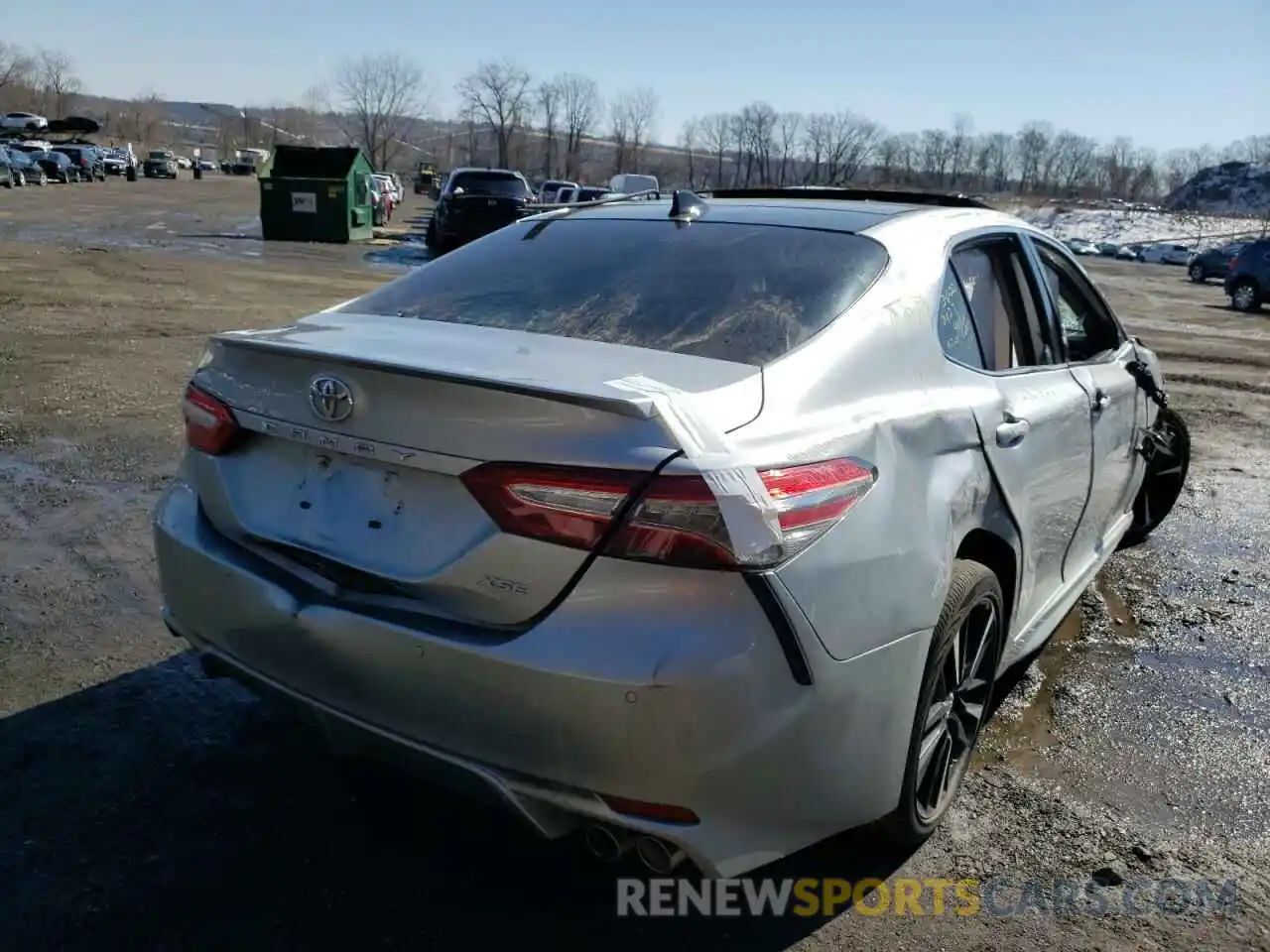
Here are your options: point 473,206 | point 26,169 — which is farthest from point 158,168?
point 473,206

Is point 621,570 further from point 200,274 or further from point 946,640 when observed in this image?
point 200,274

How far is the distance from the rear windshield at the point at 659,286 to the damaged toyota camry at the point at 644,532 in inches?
0.5

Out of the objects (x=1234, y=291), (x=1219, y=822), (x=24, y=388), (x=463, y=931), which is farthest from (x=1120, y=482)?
(x=1234, y=291)

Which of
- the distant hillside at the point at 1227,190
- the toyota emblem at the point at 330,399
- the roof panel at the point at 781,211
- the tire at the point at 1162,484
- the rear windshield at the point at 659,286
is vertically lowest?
the tire at the point at 1162,484

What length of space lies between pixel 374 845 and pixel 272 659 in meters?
0.59

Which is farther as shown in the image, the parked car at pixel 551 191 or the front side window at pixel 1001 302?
the parked car at pixel 551 191

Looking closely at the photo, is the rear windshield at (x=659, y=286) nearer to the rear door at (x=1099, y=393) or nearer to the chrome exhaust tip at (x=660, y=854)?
the chrome exhaust tip at (x=660, y=854)

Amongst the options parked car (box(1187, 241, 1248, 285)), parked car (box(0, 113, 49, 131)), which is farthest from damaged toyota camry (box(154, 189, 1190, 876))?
parked car (box(0, 113, 49, 131))

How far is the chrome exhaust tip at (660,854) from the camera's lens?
221 centimetres

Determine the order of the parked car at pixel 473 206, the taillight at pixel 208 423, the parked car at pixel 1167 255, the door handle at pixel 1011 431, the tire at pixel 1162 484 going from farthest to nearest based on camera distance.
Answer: the parked car at pixel 1167 255 < the parked car at pixel 473 206 < the tire at pixel 1162 484 < the door handle at pixel 1011 431 < the taillight at pixel 208 423

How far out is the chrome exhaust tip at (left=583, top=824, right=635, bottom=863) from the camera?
2.23 metres

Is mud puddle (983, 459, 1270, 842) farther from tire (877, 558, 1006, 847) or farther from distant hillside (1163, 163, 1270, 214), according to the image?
distant hillside (1163, 163, 1270, 214)

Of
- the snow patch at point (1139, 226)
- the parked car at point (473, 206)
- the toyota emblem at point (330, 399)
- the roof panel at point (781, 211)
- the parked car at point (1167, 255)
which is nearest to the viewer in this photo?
the toyota emblem at point (330, 399)

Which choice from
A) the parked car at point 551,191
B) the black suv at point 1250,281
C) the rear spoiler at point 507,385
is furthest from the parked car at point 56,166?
the rear spoiler at point 507,385
